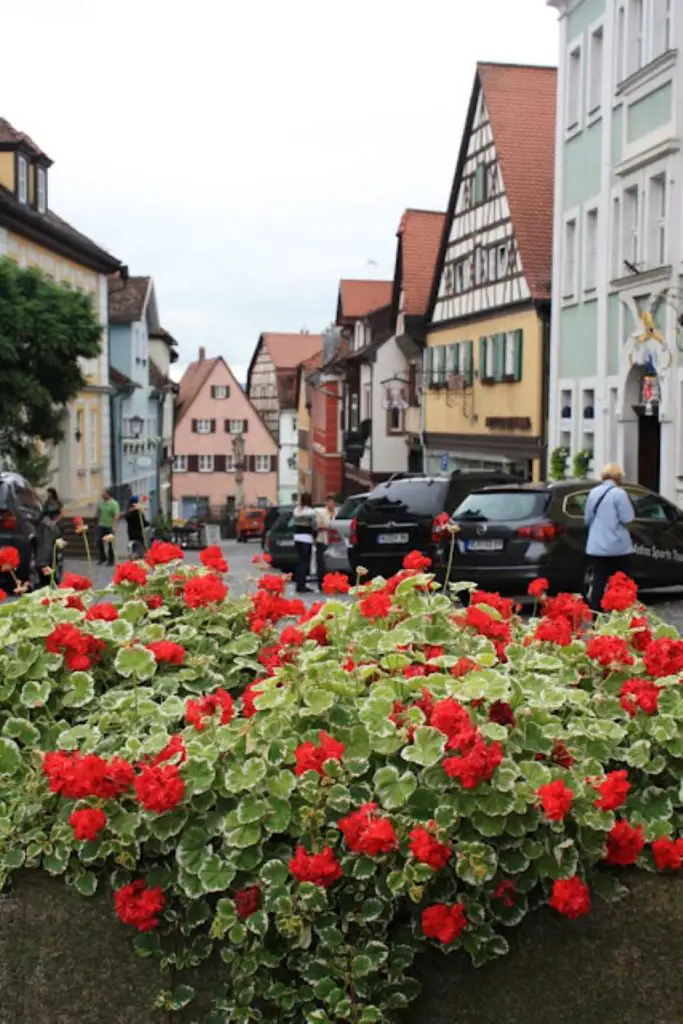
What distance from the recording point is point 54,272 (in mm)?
43938

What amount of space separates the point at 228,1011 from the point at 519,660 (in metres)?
1.41

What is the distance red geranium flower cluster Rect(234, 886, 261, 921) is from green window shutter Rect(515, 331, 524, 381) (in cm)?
3524

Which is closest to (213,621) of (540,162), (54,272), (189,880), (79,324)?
(189,880)

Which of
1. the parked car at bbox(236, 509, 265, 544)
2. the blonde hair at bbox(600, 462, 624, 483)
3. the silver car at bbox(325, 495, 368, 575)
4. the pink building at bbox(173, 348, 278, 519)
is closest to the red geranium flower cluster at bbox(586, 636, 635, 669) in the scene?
the blonde hair at bbox(600, 462, 624, 483)

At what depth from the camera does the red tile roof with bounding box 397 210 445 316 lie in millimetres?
52438

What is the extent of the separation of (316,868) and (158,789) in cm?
42

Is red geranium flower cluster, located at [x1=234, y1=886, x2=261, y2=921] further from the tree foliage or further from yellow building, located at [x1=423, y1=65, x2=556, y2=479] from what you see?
yellow building, located at [x1=423, y1=65, x2=556, y2=479]

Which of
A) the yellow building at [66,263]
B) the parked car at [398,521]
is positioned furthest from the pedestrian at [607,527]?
the yellow building at [66,263]

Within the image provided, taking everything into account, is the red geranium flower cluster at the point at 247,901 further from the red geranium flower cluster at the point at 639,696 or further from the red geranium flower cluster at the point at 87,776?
the red geranium flower cluster at the point at 639,696

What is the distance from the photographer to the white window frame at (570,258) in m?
33.0

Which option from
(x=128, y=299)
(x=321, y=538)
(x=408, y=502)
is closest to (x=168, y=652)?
(x=408, y=502)

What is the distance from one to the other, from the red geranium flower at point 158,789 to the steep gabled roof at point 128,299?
57535 millimetres

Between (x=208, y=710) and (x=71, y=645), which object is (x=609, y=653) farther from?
(x=71, y=645)

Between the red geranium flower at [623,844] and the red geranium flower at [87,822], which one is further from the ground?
the red geranium flower at [87,822]
